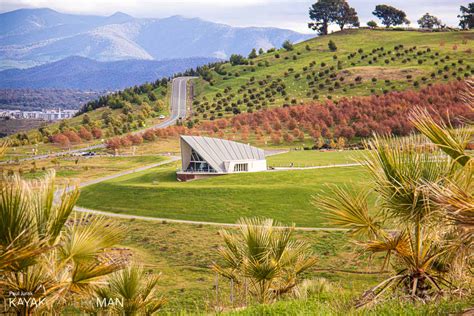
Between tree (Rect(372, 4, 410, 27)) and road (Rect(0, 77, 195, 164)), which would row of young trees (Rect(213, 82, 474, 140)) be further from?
tree (Rect(372, 4, 410, 27))

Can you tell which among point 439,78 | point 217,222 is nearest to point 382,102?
point 439,78

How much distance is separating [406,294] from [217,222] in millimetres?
28460

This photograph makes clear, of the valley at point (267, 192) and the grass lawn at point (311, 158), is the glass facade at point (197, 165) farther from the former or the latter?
the grass lawn at point (311, 158)

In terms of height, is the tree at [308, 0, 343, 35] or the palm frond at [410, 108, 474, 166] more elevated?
the tree at [308, 0, 343, 35]

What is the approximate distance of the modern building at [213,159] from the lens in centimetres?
5275

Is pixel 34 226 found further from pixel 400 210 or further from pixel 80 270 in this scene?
pixel 400 210

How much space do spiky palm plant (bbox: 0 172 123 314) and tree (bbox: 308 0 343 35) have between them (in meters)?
145

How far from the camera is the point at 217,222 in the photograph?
38656mm

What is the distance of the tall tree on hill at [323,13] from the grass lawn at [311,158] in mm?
90556

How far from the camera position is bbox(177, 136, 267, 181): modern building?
173 ft

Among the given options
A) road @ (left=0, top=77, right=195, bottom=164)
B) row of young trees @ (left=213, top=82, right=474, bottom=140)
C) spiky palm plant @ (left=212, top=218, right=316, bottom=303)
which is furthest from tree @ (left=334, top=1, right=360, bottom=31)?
spiky palm plant @ (left=212, top=218, right=316, bottom=303)

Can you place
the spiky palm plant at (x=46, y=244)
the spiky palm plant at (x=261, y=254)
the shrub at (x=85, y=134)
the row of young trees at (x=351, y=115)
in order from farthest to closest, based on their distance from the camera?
the shrub at (x=85, y=134) → the row of young trees at (x=351, y=115) → the spiky palm plant at (x=261, y=254) → the spiky palm plant at (x=46, y=244)

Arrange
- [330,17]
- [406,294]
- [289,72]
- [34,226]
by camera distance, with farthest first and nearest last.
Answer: [330,17] < [289,72] < [406,294] < [34,226]

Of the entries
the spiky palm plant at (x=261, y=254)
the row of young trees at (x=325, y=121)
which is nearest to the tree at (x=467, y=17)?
the row of young trees at (x=325, y=121)
